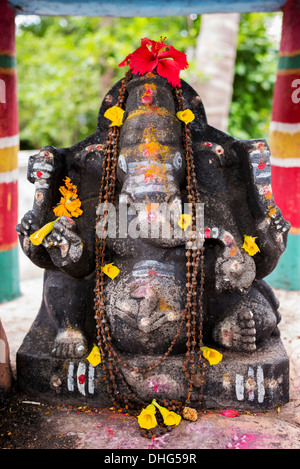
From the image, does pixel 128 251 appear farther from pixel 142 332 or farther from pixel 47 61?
pixel 47 61

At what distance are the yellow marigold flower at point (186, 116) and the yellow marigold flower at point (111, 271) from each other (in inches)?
32.1

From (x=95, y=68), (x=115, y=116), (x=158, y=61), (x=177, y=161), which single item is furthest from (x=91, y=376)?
(x=95, y=68)

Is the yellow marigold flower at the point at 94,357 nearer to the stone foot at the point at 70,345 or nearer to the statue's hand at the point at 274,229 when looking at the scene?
the stone foot at the point at 70,345

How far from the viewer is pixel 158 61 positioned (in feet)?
8.32

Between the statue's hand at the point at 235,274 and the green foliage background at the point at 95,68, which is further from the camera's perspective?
the green foliage background at the point at 95,68

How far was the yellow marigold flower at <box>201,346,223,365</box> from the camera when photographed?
2428 mm

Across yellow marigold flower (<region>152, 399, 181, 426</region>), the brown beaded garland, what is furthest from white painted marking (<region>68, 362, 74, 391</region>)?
yellow marigold flower (<region>152, 399, 181, 426</region>)

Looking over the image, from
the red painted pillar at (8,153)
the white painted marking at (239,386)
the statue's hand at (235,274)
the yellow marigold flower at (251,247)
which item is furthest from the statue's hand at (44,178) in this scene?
the red painted pillar at (8,153)

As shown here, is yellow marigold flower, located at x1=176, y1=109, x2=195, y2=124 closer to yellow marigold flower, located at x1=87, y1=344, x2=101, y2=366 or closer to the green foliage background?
yellow marigold flower, located at x1=87, y1=344, x2=101, y2=366

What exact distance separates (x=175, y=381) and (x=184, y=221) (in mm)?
747

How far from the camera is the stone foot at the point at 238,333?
2486mm

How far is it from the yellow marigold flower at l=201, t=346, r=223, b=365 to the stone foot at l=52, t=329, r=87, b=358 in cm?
59

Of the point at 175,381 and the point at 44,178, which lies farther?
the point at 44,178

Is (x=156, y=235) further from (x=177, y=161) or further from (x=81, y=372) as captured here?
(x=81, y=372)
